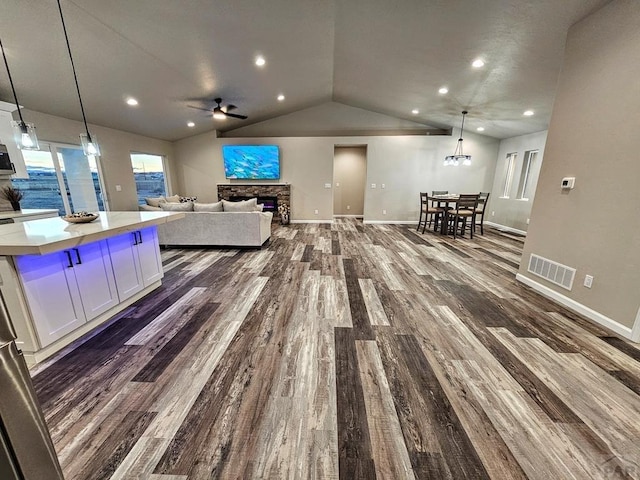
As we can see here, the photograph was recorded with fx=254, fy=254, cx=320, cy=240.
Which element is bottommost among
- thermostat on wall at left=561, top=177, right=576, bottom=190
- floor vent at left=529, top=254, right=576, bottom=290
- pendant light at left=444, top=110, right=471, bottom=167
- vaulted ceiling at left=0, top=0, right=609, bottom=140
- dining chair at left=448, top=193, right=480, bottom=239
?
floor vent at left=529, top=254, right=576, bottom=290

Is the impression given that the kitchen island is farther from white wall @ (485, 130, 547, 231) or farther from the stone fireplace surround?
white wall @ (485, 130, 547, 231)

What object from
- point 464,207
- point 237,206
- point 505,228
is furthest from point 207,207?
point 505,228

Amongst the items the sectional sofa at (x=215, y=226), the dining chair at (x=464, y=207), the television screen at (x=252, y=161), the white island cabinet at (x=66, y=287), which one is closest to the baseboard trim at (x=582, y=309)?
the dining chair at (x=464, y=207)

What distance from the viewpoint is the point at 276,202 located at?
782cm

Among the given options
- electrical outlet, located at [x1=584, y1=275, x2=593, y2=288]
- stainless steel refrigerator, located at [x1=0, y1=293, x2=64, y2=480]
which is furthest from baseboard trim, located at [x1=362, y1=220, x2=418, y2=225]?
stainless steel refrigerator, located at [x1=0, y1=293, x2=64, y2=480]

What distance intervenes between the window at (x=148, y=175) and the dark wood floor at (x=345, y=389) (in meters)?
5.01

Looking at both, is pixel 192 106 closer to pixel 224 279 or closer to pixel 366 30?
pixel 366 30

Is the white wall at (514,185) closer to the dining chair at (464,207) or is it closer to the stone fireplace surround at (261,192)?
the dining chair at (464,207)

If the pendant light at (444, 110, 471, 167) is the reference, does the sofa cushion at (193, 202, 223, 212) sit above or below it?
below

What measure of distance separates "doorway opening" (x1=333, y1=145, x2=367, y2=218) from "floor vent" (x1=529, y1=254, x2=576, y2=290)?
6.22 meters

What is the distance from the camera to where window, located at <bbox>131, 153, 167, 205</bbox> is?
657 cm

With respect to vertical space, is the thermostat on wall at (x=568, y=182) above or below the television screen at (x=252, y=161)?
below

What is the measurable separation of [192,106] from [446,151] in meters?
6.76

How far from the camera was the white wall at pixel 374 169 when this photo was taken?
746 cm
